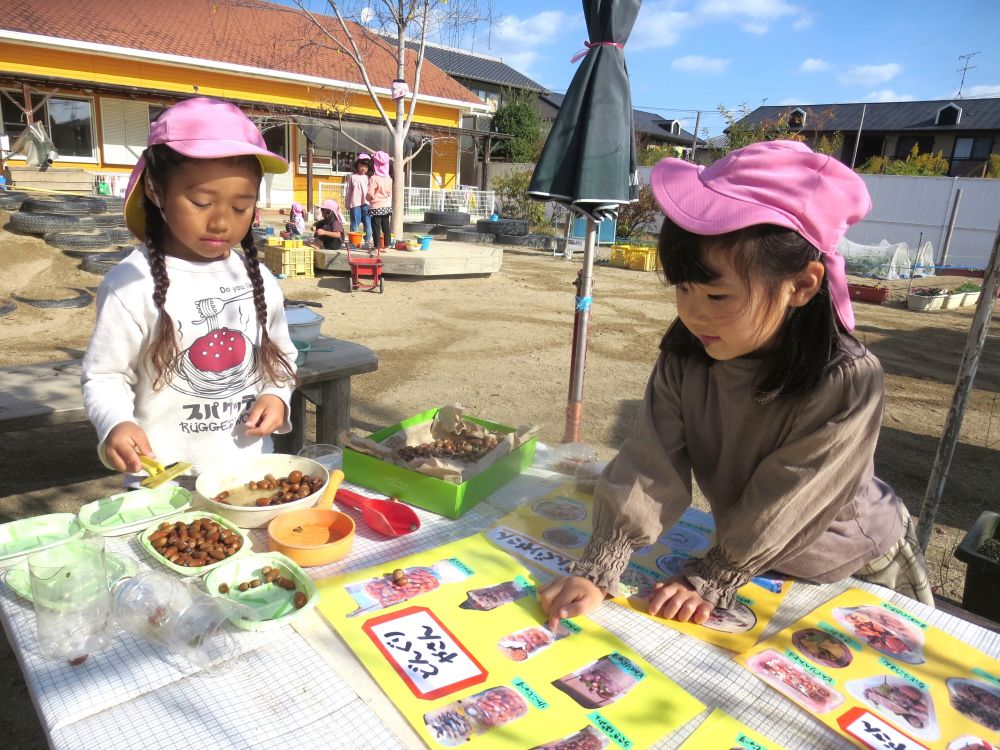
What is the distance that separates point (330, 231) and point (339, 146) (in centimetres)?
953

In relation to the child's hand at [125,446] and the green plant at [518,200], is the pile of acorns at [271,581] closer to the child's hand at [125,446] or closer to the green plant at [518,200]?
the child's hand at [125,446]

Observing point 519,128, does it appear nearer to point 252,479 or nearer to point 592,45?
point 592,45

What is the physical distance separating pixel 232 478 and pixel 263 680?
29.3 inches

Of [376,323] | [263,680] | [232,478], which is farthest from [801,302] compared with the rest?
[376,323]

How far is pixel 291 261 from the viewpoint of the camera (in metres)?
10.1

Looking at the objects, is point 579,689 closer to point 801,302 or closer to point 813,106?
point 801,302

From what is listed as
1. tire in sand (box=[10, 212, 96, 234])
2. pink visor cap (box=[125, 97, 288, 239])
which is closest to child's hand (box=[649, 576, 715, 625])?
pink visor cap (box=[125, 97, 288, 239])

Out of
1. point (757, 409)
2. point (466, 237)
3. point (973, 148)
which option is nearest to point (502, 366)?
Result: point (757, 409)

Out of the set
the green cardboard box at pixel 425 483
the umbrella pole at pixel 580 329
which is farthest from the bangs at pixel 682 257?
the umbrella pole at pixel 580 329

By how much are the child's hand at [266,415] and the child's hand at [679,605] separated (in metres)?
1.17

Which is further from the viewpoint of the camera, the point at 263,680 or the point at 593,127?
the point at 593,127

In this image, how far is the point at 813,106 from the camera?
38.5 metres

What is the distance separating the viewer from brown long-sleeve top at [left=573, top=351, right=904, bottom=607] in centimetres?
129

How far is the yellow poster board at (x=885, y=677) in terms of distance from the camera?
1059mm
